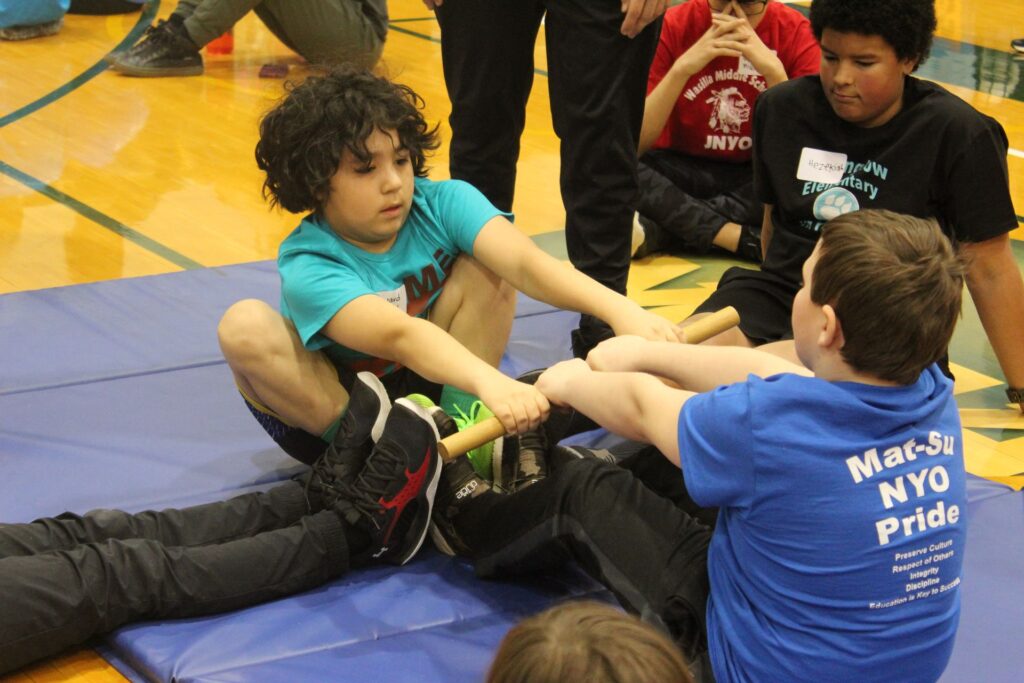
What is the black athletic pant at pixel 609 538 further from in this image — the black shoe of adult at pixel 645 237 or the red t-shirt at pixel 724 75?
the red t-shirt at pixel 724 75

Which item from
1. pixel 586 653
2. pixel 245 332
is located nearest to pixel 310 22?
pixel 245 332

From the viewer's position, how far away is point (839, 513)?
1419 mm

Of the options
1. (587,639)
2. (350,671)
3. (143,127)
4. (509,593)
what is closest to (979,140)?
(509,593)

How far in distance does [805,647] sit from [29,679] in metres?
1.09

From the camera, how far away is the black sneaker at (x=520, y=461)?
210cm

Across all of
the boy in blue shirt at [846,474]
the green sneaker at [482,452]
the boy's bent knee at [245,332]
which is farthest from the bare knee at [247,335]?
the boy in blue shirt at [846,474]

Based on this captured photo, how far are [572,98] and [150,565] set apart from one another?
1.27 metres

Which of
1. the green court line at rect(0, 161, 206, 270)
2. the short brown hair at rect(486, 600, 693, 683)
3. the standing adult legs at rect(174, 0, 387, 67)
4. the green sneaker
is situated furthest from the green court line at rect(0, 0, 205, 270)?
the short brown hair at rect(486, 600, 693, 683)

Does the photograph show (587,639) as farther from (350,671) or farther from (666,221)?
(666,221)

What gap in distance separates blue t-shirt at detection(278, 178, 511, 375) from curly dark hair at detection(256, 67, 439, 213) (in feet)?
0.24

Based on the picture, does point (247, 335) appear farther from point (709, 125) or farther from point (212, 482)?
point (709, 125)

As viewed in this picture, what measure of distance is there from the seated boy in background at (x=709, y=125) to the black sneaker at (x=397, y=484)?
1.61m

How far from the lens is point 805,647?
1463 mm

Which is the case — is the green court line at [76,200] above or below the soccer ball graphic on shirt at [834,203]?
below
